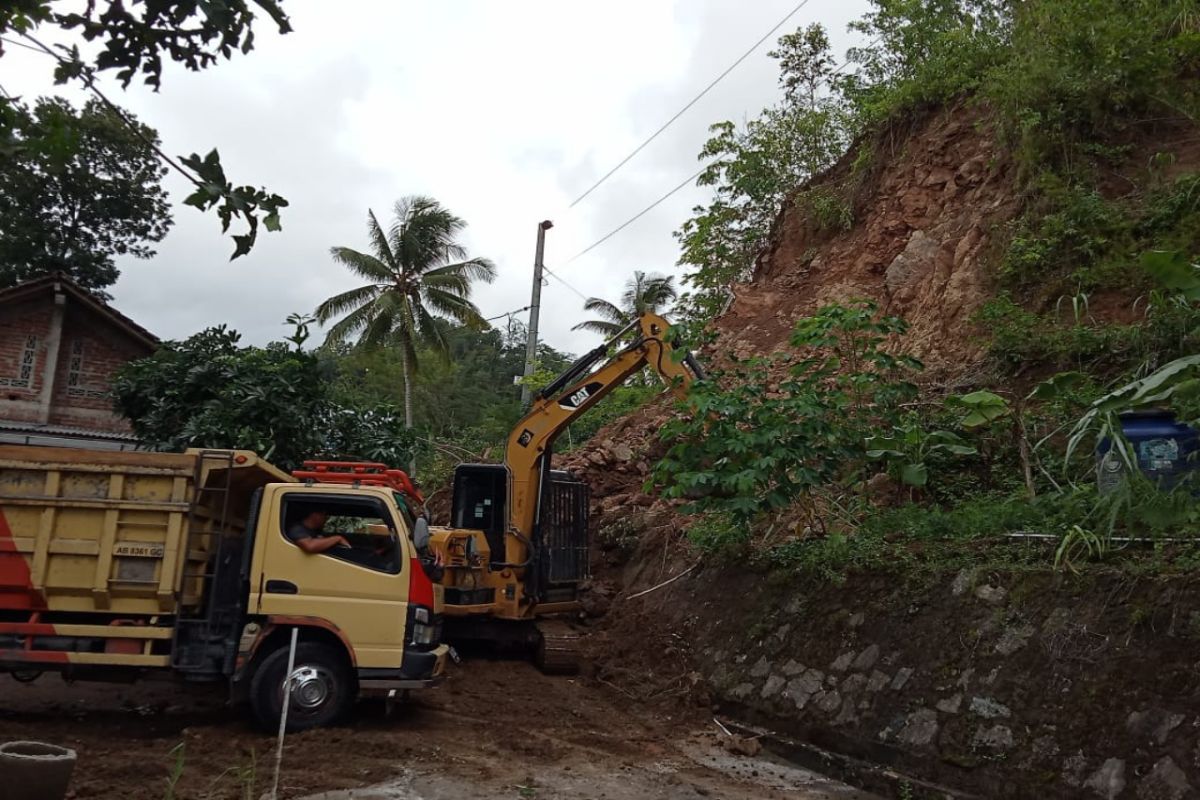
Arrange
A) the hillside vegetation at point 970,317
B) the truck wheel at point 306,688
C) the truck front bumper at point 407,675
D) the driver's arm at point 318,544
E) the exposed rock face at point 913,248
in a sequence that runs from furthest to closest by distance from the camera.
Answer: the exposed rock face at point 913,248 → the hillside vegetation at point 970,317 → the driver's arm at point 318,544 → the truck front bumper at point 407,675 → the truck wheel at point 306,688

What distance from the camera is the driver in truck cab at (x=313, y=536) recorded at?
26.9 ft

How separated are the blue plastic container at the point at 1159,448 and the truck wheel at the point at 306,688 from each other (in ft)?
22.1

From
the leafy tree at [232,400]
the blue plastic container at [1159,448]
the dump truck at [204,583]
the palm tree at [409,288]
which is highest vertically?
the palm tree at [409,288]

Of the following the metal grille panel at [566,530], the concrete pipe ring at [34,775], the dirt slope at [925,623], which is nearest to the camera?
the concrete pipe ring at [34,775]

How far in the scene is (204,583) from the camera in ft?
27.0

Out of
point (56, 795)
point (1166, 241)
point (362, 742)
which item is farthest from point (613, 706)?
point (1166, 241)

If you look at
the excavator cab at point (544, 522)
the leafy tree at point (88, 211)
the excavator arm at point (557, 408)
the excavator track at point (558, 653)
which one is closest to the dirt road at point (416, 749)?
the excavator track at point (558, 653)

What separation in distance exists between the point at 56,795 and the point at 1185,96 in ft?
51.2

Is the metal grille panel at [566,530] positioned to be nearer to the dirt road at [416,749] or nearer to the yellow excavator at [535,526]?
the yellow excavator at [535,526]

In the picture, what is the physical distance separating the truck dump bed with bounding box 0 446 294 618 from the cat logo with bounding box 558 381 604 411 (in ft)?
15.9

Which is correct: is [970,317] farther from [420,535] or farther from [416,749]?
[416,749]

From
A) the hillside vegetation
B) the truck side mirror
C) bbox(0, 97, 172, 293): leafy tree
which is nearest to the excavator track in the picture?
the hillside vegetation

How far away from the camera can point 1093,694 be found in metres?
6.33

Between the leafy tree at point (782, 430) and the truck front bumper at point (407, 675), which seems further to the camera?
the leafy tree at point (782, 430)
